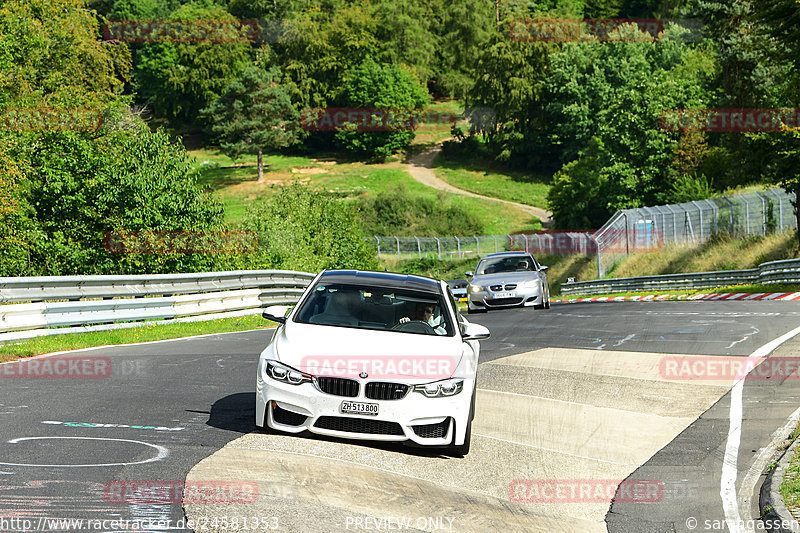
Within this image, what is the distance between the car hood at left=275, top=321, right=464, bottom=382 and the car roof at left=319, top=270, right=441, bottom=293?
84cm

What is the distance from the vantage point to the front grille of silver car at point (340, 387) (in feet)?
26.0

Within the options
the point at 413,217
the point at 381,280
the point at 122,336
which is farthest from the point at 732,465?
the point at 413,217

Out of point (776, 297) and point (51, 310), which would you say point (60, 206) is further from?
point (776, 297)

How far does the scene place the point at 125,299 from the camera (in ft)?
61.6

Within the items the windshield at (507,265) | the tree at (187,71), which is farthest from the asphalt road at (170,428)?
the tree at (187,71)

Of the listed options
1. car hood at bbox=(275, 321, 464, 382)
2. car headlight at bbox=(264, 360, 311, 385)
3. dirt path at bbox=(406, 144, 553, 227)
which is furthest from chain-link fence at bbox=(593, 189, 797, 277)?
dirt path at bbox=(406, 144, 553, 227)

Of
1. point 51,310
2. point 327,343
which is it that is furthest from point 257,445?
point 51,310

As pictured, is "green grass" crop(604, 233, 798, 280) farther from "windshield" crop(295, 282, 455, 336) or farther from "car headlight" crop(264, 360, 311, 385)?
"car headlight" crop(264, 360, 311, 385)

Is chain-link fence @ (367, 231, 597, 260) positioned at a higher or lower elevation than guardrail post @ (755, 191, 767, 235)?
lower

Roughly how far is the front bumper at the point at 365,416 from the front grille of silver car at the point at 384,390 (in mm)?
36

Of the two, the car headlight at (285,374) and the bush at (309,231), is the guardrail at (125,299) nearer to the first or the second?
the car headlight at (285,374)

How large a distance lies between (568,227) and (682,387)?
67.4 metres

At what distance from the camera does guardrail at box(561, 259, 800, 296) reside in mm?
31547

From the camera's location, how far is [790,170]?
29.6 m
